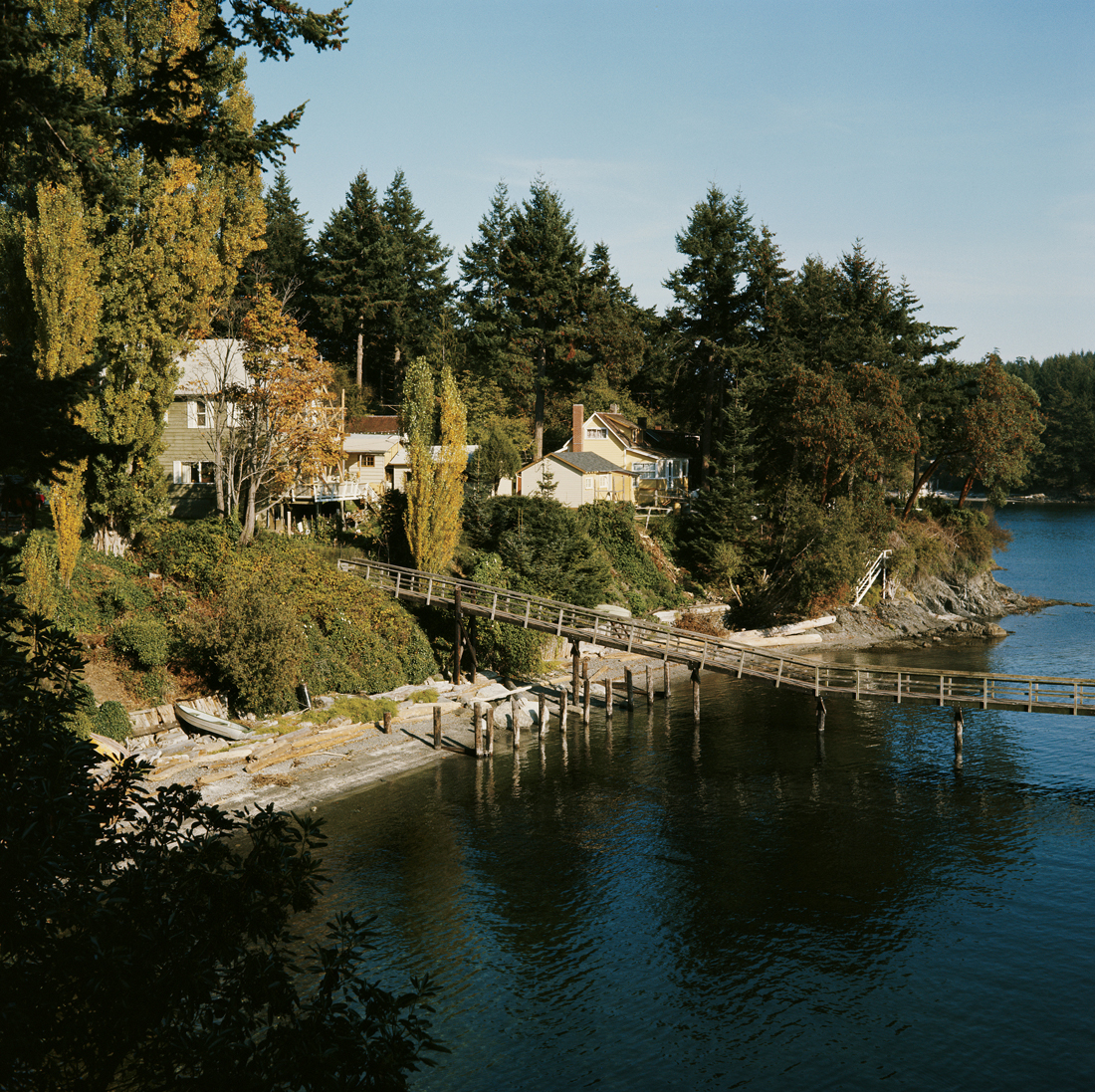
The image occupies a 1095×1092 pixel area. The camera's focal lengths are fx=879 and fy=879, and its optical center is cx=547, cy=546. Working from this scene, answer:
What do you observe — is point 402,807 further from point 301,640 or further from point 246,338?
point 246,338

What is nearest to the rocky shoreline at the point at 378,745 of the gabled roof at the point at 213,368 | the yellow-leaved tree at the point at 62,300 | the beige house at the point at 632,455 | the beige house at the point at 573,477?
the yellow-leaved tree at the point at 62,300

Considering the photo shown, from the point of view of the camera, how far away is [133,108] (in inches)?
523

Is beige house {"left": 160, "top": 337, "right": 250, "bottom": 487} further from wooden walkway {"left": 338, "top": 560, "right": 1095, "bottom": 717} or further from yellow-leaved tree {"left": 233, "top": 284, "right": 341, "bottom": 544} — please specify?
wooden walkway {"left": 338, "top": 560, "right": 1095, "bottom": 717}

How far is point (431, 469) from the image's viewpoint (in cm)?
4059

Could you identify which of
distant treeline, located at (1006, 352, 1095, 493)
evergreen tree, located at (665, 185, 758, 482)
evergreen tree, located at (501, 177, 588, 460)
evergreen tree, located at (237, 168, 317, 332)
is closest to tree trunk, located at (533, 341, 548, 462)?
evergreen tree, located at (501, 177, 588, 460)

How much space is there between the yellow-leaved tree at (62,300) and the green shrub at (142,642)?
277 cm

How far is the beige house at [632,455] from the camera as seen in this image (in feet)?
211

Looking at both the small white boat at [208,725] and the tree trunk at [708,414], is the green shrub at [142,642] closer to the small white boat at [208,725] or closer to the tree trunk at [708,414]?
the small white boat at [208,725]

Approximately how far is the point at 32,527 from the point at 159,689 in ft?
26.7

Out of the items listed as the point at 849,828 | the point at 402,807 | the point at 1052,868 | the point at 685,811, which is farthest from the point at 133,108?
the point at 1052,868

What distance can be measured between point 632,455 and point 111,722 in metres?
43.2

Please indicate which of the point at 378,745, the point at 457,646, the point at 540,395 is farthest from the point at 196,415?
the point at 540,395

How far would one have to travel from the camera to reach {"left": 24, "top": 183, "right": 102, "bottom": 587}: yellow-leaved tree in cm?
3092

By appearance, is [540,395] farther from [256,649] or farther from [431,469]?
[256,649]
